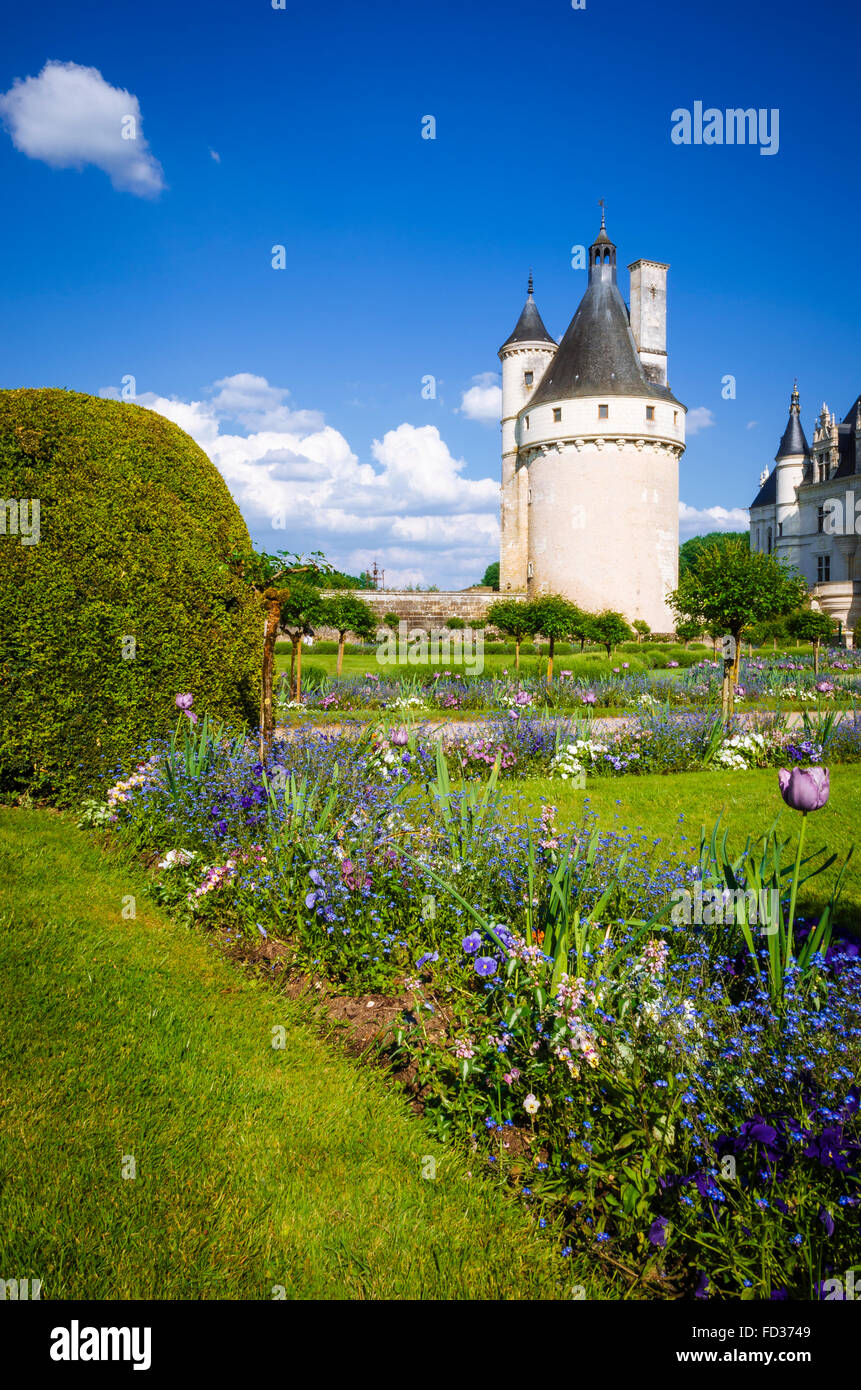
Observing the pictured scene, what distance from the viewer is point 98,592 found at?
18.8ft

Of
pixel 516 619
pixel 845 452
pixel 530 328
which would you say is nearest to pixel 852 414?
pixel 845 452

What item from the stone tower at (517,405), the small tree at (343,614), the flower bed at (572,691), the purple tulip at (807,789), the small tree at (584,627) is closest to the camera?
the purple tulip at (807,789)

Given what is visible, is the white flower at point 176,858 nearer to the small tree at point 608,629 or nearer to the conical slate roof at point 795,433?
the small tree at point 608,629

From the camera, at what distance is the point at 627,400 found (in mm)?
35406

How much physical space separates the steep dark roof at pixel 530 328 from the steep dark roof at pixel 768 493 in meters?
23.1

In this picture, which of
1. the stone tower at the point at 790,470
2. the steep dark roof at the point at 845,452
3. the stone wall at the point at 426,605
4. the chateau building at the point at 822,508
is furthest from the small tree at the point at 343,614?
the stone tower at the point at 790,470

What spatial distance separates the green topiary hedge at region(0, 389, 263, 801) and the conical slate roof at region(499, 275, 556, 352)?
40.0 metres

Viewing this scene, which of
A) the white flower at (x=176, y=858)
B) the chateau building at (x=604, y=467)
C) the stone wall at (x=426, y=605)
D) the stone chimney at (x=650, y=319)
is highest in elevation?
the stone chimney at (x=650, y=319)

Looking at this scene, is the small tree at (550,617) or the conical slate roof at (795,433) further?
the conical slate roof at (795,433)

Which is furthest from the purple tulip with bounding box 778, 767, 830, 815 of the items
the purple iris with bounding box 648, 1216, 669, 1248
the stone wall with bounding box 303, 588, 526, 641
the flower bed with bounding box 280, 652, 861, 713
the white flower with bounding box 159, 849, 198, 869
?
the stone wall with bounding box 303, 588, 526, 641

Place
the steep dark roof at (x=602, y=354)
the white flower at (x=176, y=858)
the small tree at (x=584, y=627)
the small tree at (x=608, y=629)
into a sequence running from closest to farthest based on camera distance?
the white flower at (x=176, y=858)
the small tree at (x=584, y=627)
the small tree at (x=608, y=629)
the steep dark roof at (x=602, y=354)

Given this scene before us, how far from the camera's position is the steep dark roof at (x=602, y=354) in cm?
3541

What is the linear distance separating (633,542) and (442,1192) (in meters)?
36.4

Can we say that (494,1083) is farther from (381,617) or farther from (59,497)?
(381,617)
